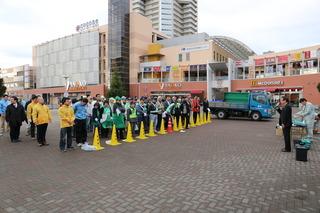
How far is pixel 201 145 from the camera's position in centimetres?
984

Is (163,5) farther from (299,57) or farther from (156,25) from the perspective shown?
(299,57)

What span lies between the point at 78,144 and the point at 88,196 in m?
5.20

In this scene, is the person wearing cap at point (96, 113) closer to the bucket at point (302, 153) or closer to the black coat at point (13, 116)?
the black coat at point (13, 116)

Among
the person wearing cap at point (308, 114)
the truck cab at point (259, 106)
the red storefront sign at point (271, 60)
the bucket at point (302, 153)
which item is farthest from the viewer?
the red storefront sign at point (271, 60)

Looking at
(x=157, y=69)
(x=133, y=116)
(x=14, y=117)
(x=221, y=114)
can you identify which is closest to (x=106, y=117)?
(x=133, y=116)

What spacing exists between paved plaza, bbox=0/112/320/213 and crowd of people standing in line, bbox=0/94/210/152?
3.16 feet

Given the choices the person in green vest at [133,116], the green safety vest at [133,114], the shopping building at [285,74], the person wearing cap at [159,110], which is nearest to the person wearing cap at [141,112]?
the person in green vest at [133,116]

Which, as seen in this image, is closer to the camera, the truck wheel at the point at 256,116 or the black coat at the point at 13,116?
the black coat at the point at 13,116

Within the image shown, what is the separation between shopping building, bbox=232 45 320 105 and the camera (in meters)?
39.2

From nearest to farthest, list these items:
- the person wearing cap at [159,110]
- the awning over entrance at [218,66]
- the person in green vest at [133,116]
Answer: the person in green vest at [133,116]
the person wearing cap at [159,110]
the awning over entrance at [218,66]

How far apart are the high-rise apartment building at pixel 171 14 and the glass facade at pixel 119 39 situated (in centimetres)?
5861

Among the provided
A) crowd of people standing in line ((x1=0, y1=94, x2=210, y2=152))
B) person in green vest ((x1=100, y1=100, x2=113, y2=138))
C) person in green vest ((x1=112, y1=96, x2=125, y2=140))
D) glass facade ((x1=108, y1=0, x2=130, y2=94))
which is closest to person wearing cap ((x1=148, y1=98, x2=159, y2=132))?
crowd of people standing in line ((x1=0, y1=94, x2=210, y2=152))

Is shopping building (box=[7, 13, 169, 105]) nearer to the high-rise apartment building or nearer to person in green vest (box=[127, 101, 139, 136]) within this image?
person in green vest (box=[127, 101, 139, 136])

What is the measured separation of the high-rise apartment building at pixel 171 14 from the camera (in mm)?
120250
